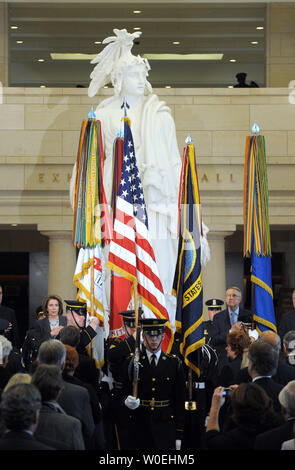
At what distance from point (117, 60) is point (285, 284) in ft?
20.1

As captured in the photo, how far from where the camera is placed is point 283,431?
196 inches

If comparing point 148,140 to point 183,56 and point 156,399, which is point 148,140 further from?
point 156,399

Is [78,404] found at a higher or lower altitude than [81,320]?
lower

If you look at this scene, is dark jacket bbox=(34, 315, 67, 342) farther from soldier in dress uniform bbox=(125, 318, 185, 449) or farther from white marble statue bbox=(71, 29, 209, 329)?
soldier in dress uniform bbox=(125, 318, 185, 449)

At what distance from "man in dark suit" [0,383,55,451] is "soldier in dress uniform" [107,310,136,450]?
2.76 metres

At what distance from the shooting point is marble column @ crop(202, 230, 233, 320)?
1460cm

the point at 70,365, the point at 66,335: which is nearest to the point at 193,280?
the point at 66,335

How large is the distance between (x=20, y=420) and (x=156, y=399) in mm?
2692

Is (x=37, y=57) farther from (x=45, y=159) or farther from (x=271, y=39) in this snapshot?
(x=271, y=39)

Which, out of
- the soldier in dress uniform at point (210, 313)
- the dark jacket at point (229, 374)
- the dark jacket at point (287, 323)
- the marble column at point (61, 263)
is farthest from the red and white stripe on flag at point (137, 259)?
the marble column at point (61, 263)

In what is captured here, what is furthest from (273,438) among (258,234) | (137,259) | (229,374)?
(258,234)

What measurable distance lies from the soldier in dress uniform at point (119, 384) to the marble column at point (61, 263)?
6.39 metres

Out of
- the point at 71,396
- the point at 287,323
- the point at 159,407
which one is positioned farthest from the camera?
the point at 287,323

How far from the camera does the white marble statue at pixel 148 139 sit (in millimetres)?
12031
